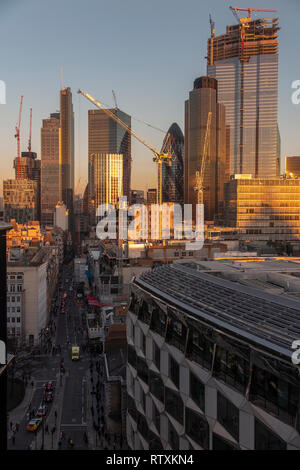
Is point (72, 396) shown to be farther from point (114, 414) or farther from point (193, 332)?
point (193, 332)

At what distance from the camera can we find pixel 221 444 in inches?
645

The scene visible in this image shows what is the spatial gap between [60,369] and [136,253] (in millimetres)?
27932

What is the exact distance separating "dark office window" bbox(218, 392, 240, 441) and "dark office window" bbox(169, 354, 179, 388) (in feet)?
12.2

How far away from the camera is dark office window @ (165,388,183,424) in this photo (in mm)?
19562

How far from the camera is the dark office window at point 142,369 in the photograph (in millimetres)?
24000

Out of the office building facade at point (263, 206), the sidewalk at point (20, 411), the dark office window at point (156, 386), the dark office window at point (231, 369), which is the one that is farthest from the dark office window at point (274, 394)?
the office building facade at point (263, 206)

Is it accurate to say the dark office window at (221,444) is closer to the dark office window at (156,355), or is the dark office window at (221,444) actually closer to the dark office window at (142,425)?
the dark office window at (156,355)

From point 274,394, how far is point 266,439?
149cm

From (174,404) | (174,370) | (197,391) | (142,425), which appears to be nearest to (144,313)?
(174,370)

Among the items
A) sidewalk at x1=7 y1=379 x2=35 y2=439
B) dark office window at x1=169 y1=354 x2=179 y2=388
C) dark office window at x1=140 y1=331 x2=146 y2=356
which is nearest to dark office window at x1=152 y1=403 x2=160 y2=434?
dark office window at x1=169 y1=354 x2=179 y2=388

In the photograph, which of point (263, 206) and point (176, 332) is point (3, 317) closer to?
point (176, 332)

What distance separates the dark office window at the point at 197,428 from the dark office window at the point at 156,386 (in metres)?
2.91

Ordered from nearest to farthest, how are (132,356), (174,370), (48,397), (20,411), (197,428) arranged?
(197,428)
(174,370)
(132,356)
(20,411)
(48,397)

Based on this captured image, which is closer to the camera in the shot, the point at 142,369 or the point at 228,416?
the point at 228,416
